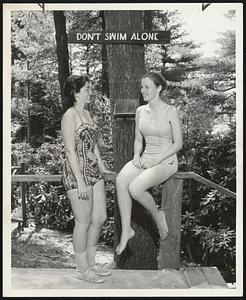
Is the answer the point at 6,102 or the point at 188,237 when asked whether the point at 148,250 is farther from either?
the point at 6,102

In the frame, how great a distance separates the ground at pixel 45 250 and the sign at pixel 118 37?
5.84 feet

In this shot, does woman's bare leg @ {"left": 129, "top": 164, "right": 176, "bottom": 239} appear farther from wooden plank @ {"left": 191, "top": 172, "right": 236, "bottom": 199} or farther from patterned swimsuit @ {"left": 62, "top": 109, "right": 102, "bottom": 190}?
patterned swimsuit @ {"left": 62, "top": 109, "right": 102, "bottom": 190}

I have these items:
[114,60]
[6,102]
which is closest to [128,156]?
[114,60]

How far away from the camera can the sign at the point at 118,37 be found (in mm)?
4641

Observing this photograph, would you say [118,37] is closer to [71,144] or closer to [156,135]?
[156,135]

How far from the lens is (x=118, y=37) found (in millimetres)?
4668

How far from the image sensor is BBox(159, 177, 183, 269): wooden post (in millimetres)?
4672

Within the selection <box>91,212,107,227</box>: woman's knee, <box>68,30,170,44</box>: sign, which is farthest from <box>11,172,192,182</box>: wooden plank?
<box>68,30,170,44</box>: sign

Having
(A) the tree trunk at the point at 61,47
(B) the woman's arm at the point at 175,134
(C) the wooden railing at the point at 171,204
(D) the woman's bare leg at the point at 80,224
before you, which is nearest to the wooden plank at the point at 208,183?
(C) the wooden railing at the point at 171,204

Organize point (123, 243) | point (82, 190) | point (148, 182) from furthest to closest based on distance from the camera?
1. point (123, 243)
2. point (148, 182)
3. point (82, 190)

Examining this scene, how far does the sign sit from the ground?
1.78 meters

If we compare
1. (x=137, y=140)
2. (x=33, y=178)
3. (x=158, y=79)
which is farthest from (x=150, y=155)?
(x=33, y=178)

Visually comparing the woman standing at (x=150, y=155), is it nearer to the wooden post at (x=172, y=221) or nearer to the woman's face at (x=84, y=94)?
the wooden post at (x=172, y=221)

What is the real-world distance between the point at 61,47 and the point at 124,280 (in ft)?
7.17
